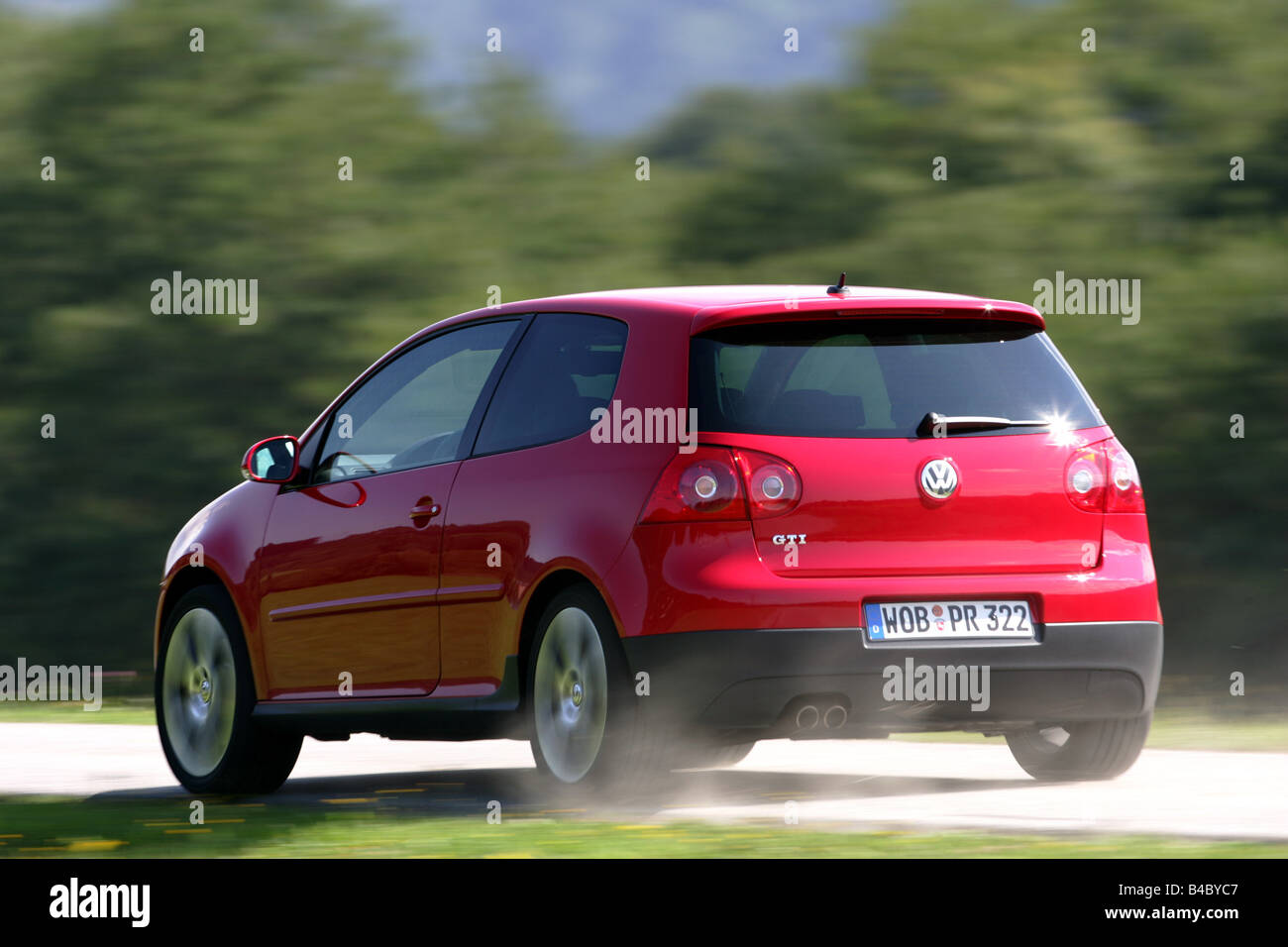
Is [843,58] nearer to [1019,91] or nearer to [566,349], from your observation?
[1019,91]

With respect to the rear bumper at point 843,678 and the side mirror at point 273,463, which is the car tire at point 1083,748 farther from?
the side mirror at point 273,463

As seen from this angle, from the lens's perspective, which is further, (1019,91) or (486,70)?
(486,70)

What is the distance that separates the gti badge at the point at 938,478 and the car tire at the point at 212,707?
3211mm

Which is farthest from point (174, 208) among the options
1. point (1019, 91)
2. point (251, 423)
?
point (1019, 91)

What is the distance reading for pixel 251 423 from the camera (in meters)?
18.8

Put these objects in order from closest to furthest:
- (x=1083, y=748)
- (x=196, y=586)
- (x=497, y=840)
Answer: (x=497, y=840)
(x=1083, y=748)
(x=196, y=586)

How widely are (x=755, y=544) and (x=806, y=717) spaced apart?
23.9 inches

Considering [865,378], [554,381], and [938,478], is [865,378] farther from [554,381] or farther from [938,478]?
[554,381]

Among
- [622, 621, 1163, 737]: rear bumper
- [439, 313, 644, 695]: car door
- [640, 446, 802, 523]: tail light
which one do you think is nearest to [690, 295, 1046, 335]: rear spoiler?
[439, 313, 644, 695]: car door

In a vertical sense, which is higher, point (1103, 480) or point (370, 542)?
point (1103, 480)

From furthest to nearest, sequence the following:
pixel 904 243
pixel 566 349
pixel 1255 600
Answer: pixel 904 243, pixel 1255 600, pixel 566 349

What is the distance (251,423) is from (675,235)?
3.77m

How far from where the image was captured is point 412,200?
19578 millimetres

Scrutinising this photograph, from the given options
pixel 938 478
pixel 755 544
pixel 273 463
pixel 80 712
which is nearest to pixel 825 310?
pixel 938 478
